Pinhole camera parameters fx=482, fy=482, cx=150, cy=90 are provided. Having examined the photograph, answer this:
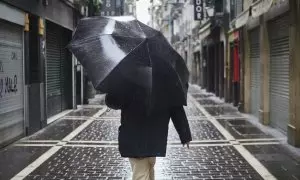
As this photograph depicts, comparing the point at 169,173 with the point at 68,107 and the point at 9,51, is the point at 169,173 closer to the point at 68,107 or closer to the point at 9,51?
the point at 9,51

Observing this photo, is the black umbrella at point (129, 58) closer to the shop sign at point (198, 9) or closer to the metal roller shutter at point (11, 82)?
the metal roller shutter at point (11, 82)

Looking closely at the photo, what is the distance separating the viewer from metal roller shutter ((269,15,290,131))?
38.7 ft

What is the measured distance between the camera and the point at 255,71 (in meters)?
16.0

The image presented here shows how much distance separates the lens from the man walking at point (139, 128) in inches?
181

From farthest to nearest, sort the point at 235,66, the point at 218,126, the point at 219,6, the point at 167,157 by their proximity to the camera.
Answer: the point at 219,6 → the point at 235,66 → the point at 218,126 → the point at 167,157

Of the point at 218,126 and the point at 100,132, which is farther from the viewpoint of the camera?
the point at 218,126

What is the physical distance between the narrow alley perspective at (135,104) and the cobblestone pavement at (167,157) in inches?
0.8

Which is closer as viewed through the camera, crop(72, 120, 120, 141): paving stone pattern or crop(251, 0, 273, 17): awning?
crop(251, 0, 273, 17): awning

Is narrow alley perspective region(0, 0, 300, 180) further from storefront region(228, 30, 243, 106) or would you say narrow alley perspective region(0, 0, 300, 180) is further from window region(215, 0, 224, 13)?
window region(215, 0, 224, 13)

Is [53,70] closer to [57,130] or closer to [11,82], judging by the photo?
[57,130]

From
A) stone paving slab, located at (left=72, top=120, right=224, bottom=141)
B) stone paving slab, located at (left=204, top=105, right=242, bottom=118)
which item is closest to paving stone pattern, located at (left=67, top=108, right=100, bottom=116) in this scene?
stone paving slab, located at (left=72, top=120, right=224, bottom=141)

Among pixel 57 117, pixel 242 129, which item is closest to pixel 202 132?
pixel 242 129

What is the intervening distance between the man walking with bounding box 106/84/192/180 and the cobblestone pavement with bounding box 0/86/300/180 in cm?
269

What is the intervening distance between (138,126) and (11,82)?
6.96 m
